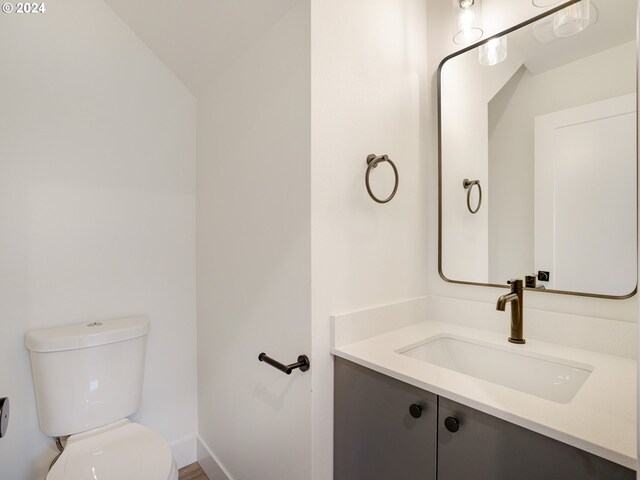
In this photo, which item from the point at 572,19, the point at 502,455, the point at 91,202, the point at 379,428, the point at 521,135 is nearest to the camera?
the point at 502,455

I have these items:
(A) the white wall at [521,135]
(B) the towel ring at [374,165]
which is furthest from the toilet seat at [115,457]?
(A) the white wall at [521,135]

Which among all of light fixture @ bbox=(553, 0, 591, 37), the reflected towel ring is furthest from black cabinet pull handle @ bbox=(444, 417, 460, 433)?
light fixture @ bbox=(553, 0, 591, 37)

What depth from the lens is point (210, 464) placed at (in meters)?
1.67

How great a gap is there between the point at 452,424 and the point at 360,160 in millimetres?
885

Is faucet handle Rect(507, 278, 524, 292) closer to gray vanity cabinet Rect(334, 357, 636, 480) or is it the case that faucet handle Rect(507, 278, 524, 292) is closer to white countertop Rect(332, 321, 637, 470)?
white countertop Rect(332, 321, 637, 470)

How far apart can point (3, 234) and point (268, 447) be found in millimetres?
1350

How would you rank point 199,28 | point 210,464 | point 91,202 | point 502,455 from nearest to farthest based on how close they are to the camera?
point 502,455 < point 199,28 < point 91,202 < point 210,464

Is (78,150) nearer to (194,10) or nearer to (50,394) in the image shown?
(194,10)

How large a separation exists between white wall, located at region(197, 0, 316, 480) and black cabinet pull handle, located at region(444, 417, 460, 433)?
444 mm

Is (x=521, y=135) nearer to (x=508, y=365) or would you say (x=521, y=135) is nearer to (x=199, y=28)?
(x=508, y=365)

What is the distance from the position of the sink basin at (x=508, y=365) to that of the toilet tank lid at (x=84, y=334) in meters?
1.15

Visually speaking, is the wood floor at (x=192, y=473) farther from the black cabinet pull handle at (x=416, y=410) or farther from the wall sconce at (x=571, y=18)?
the wall sconce at (x=571, y=18)

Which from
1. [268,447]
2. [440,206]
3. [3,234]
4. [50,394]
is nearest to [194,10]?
[3,234]

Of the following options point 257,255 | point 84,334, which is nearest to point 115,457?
point 84,334
